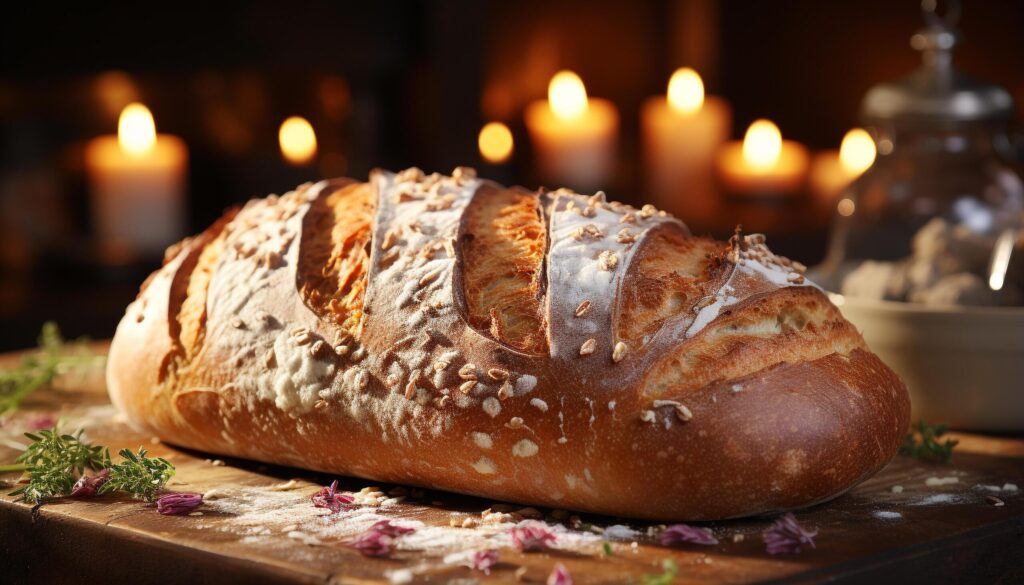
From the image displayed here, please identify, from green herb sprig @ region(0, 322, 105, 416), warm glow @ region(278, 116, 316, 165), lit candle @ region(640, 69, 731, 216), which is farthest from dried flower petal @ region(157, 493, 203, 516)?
lit candle @ region(640, 69, 731, 216)

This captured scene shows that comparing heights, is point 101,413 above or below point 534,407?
below

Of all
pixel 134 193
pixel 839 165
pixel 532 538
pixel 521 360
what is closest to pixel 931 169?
pixel 521 360

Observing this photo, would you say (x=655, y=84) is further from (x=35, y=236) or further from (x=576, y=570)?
(x=576, y=570)

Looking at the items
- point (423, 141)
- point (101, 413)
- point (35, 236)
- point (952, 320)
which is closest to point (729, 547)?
point (952, 320)

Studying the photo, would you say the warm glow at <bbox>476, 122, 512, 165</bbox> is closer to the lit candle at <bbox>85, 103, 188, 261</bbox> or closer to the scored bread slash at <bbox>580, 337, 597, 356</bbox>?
the lit candle at <bbox>85, 103, 188, 261</bbox>

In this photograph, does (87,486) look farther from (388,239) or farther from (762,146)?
(762,146)
